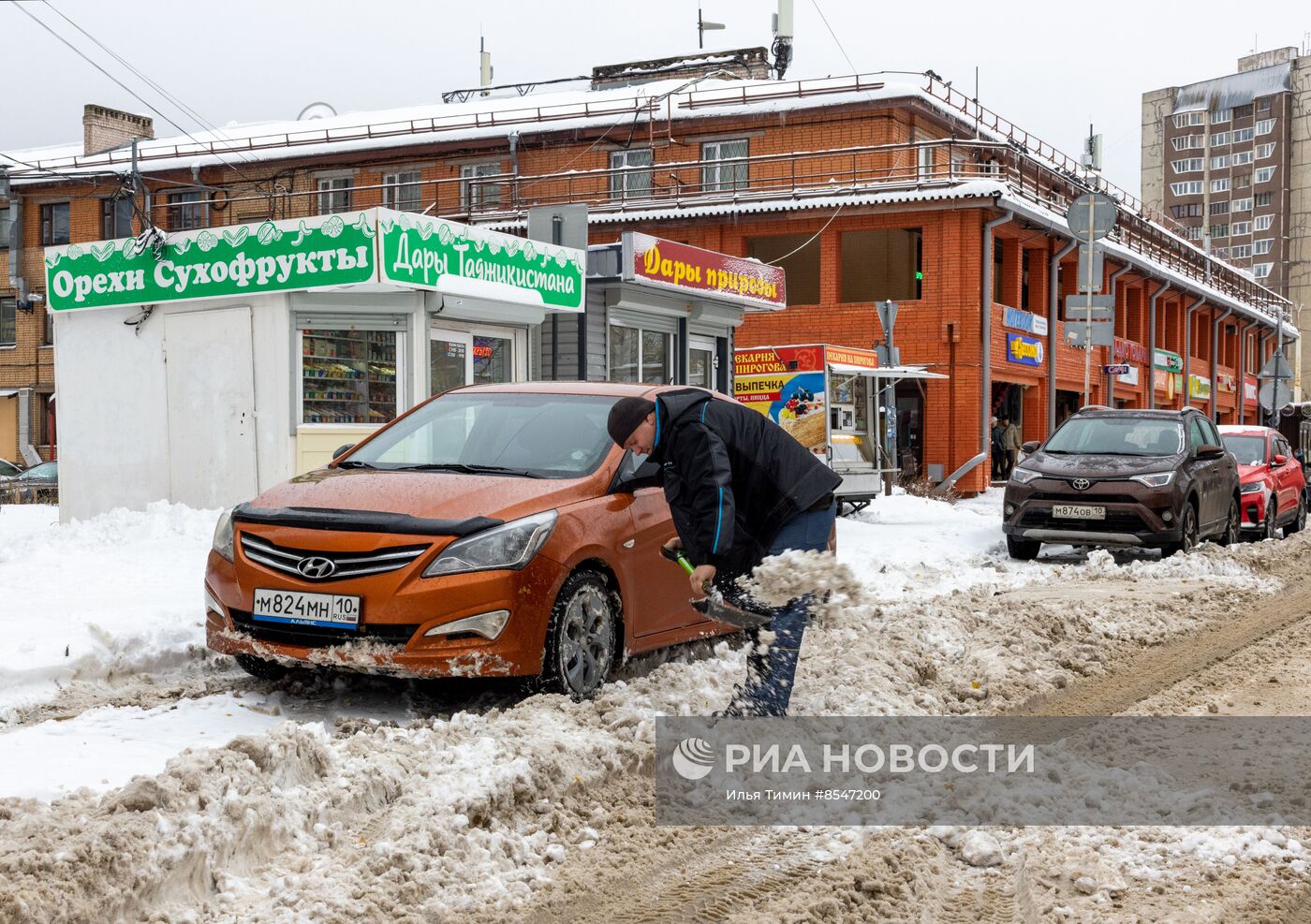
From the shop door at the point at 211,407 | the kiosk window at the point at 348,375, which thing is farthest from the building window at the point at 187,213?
the kiosk window at the point at 348,375

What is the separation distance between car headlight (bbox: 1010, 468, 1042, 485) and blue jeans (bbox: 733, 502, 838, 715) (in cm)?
937

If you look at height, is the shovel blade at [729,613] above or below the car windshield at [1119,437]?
below

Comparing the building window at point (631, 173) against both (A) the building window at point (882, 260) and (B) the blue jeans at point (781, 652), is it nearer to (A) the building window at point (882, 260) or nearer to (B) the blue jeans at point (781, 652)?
(A) the building window at point (882, 260)

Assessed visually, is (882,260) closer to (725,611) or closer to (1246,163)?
(725,611)

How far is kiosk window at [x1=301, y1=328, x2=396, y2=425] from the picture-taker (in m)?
14.2

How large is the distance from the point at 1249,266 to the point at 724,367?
96.9 meters

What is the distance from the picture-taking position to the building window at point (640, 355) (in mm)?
18016

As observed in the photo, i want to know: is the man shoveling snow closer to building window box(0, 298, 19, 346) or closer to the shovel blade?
the shovel blade

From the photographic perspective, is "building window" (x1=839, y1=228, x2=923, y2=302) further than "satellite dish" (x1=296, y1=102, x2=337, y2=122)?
No

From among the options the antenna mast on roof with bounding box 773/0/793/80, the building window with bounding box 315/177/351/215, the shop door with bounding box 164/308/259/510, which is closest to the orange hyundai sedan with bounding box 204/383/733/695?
the shop door with bounding box 164/308/259/510

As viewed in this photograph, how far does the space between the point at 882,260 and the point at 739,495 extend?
2796 centimetres

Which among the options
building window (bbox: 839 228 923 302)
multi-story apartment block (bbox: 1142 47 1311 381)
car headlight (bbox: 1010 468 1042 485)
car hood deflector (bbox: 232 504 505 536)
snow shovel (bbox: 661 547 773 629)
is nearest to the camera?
snow shovel (bbox: 661 547 773 629)

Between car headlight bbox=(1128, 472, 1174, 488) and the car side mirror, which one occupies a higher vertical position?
the car side mirror

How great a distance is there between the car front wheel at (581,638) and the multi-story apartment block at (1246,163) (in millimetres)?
98986
